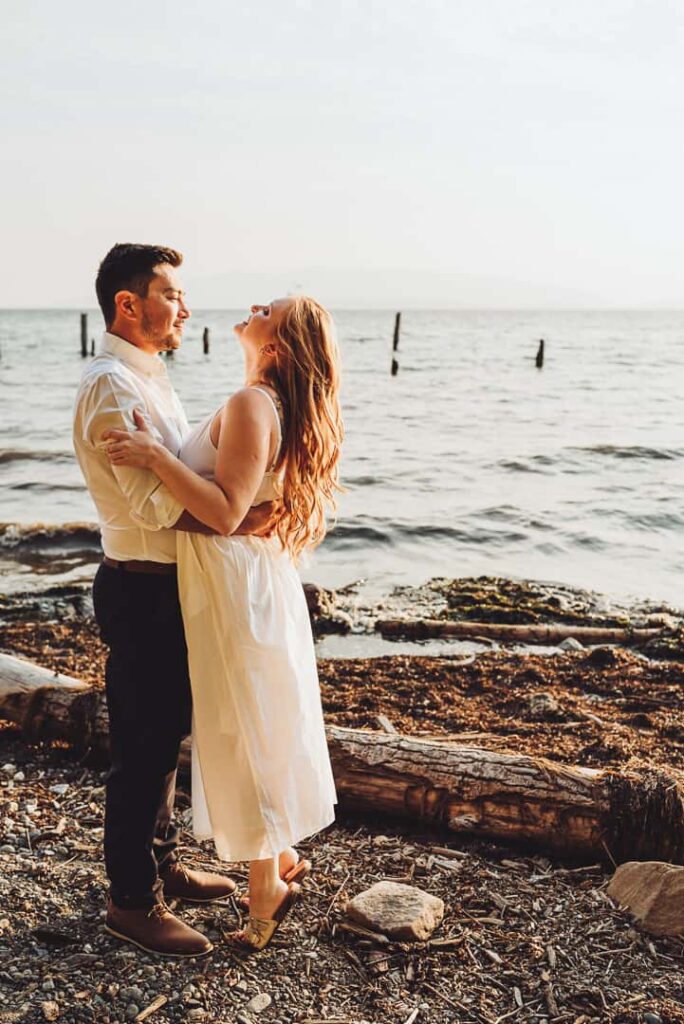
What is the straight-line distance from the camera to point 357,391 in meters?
35.3

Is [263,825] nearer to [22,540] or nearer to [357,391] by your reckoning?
[22,540]

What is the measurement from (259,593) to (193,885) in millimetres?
1362

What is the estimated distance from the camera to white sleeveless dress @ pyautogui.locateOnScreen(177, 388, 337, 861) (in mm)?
3336

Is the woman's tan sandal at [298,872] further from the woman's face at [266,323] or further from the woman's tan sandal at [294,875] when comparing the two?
the woman's face at [266,323]

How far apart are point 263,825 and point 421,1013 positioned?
825 millimetres

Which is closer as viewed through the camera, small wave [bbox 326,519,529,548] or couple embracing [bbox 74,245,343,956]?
couple embracing [bbox 74,245,343,956]

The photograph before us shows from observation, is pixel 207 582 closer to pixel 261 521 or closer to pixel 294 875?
pixel 261 521

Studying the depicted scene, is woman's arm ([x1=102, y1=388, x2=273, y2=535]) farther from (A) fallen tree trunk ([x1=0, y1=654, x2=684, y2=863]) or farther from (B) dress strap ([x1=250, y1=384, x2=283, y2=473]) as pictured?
(A) fallen tree trunk ([x1=0, y1=654, x2=684, y2=863])

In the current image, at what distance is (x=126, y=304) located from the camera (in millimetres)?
3340

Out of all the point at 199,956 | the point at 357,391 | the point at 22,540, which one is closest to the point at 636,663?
the point at 199,956

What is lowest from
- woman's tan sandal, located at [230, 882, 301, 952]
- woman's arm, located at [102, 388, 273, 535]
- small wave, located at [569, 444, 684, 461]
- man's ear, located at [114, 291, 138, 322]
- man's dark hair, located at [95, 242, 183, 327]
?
woman's tan sandal, located at [230, 882, 301, 952]

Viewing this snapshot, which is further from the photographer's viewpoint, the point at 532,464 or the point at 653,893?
the point at 532,464

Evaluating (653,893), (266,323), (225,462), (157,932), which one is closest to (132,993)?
(157,932)

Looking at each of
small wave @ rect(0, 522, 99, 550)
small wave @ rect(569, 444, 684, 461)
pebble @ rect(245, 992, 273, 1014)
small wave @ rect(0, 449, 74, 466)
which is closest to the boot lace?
pebble @ rect(245, 992, 273, 1014)
